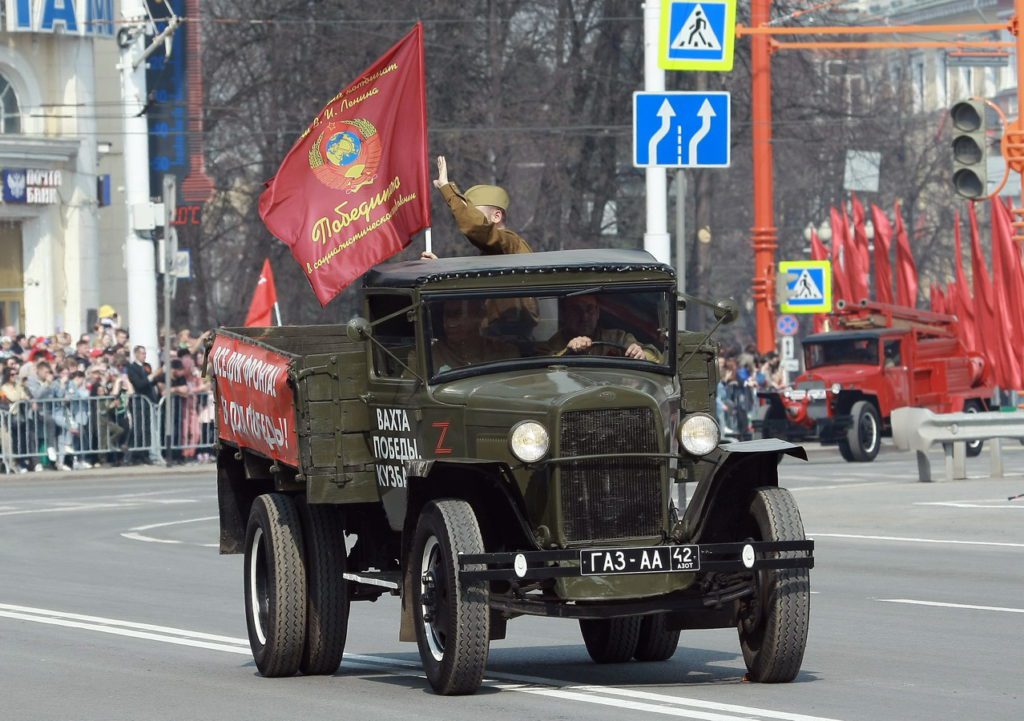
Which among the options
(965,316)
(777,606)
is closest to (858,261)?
(965,316)

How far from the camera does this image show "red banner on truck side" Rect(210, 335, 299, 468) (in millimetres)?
11195

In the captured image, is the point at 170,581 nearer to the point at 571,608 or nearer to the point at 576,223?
the point at 571,608

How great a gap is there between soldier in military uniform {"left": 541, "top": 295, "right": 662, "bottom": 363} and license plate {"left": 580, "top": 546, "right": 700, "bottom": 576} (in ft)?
4.23

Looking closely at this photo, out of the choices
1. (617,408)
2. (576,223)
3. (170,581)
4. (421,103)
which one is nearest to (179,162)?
(576,223)

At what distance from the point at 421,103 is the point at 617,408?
325 centimetres

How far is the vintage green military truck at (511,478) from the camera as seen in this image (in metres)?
9.84

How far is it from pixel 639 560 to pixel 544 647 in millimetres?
3117

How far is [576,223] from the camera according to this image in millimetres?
46000

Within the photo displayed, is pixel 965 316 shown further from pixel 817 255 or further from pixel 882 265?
pixel 882 265

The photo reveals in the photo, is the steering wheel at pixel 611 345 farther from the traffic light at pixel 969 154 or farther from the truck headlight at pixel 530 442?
the traffic light at pixel 969 154

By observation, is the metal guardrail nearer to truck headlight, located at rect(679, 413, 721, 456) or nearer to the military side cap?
the military side cap

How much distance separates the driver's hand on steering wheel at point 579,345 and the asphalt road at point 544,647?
62.6 inches

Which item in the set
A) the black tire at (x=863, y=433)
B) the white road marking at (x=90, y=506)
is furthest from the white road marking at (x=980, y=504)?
the black tire at (x=863, y=433)

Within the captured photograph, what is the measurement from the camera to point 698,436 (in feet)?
33.3
